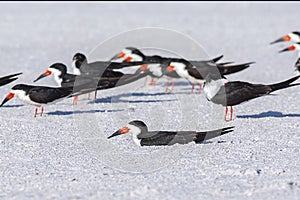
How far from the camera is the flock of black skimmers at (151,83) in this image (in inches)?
250

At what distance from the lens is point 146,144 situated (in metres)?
6.31

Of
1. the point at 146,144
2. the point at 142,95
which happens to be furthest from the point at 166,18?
the point at 146,144

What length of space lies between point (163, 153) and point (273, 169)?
1060 millimetres

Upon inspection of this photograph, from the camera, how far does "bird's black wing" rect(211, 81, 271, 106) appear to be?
299 inches

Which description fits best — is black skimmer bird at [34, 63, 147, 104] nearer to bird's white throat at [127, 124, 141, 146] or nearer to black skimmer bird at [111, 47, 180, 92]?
black skimmer bird at [111, 47, 180, 92]

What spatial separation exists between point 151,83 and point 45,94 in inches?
124

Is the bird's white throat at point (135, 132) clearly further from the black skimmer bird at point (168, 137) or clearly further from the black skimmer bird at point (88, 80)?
the black skimmer bird at point (88, 80)

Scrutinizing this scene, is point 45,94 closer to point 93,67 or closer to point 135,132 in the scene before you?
point 93,67

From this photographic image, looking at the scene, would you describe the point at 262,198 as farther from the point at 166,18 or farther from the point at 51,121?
the point at 166,18

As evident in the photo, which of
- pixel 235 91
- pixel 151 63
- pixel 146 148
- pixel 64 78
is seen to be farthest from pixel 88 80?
pixel 146 148

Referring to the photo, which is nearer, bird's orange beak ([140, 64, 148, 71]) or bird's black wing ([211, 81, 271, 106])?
bird's black wing ([211, 81, 271, 106])

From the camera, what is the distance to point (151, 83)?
10766 millimetres

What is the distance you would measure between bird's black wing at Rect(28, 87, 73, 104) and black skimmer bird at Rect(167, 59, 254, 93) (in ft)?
7.91

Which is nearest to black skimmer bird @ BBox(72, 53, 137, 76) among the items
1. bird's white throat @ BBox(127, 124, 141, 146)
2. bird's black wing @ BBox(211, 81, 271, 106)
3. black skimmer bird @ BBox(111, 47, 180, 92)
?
black skimmer bird @ BBox(111, 47, 180, 92)
